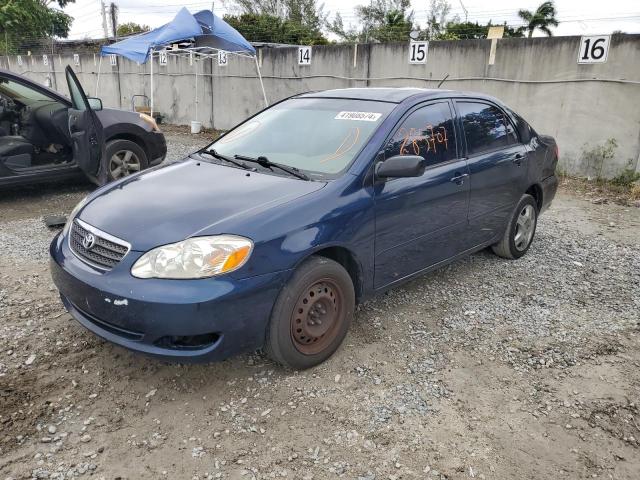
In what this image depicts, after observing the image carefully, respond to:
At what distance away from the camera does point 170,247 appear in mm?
2584

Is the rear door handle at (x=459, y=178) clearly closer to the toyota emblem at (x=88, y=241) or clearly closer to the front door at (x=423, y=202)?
the front door at (x=423, y=202)

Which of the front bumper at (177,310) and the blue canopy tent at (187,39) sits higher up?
the blue canopy tent at (187,39)

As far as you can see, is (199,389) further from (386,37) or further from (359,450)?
(386,37)

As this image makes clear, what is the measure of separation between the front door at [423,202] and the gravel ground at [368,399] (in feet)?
1.58

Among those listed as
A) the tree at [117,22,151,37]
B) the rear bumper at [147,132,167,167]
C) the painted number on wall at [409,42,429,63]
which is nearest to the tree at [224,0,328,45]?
the tree at [117,22,151,37]

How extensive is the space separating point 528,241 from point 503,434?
2848 millimetres

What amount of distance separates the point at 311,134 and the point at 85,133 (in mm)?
3235

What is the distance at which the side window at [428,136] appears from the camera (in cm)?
346

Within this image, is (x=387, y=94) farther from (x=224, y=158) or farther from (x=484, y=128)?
(x=224, y=158)

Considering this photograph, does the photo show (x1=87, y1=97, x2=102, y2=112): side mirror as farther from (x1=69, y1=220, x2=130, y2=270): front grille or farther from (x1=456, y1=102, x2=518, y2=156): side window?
(x1=456, y1=102, x2=518, y2=156): side window

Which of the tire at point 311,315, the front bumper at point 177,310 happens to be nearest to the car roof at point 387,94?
the tire at point 311,315

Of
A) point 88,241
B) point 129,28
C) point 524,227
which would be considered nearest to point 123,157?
point 88,241

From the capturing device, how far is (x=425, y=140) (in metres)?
3.67

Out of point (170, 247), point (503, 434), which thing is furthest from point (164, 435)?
point (503, 434)
